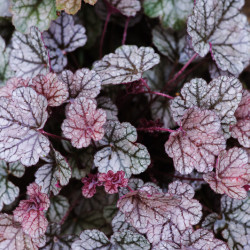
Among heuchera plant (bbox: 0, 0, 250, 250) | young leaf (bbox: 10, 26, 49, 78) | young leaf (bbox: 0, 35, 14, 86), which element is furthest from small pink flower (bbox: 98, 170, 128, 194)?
young leaf (bbox: 0, 35, 14, 86)

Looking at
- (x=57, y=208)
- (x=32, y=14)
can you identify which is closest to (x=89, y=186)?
(x=57, y=208)

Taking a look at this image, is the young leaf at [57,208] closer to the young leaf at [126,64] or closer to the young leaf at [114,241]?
the young leaf at [114,241]

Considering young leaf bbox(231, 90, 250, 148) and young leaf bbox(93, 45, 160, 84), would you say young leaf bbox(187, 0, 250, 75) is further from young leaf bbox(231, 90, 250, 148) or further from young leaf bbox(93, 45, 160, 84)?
young leaf bbox(93, 45, 160, 84)

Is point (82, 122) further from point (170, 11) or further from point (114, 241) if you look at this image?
point (170, 11)

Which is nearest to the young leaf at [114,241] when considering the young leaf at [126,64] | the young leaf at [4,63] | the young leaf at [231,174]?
the young leaf at [231,174]

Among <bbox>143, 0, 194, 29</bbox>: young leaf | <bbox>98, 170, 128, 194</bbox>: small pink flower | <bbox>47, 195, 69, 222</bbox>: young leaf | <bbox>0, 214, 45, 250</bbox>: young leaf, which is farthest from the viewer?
<bbox>143, 0, 194, 29</bbox>: young leaf
